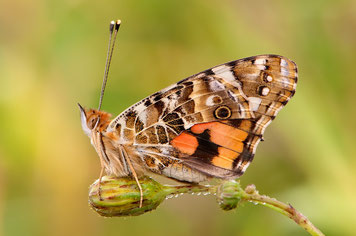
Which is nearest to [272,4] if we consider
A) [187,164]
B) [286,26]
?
[286,26]

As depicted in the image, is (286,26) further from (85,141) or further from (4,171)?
(4,171)

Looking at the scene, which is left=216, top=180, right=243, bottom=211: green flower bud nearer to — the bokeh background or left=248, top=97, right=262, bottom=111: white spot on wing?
left=248, top=97, right=262, bottom=111: white spot on wing

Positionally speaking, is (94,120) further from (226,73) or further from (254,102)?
(254,102)

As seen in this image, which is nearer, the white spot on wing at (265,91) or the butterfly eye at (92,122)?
the white spot on wing at (265,91)

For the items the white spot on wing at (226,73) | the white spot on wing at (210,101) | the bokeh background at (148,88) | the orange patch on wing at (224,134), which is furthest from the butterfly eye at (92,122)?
the bokeh background at (148,88)

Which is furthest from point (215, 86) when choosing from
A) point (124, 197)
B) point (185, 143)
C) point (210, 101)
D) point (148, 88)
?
point (148, 88)

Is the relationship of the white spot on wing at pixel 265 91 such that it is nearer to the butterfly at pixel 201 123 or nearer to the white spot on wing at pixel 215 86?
the butterfly at pixel 201 123

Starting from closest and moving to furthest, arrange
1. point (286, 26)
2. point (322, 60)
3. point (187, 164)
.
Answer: point (187, 164)
point (322, 60)
point (286, 26)

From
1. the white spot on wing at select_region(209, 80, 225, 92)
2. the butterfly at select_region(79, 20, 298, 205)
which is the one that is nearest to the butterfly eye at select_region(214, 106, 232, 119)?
the butterfly at select_region(79, 20, 298, 205)
